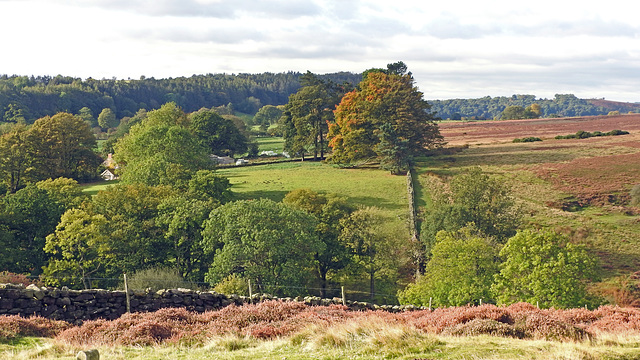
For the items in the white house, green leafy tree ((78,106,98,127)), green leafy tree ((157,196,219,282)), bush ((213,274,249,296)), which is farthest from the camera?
green leafy tree ((78,106,98,127))

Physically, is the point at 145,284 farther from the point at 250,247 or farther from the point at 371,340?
the point at 371,340

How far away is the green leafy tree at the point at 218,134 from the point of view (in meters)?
103

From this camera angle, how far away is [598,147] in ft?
279

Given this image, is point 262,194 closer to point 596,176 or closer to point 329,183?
point 329,183

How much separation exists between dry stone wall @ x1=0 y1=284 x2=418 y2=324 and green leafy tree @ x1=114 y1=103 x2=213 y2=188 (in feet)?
125

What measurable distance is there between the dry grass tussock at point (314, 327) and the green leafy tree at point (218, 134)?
85.5m

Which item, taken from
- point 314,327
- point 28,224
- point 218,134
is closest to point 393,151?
point 218,134

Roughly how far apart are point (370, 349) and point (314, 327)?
2646mm

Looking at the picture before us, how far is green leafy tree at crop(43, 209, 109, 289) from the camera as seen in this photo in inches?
1592

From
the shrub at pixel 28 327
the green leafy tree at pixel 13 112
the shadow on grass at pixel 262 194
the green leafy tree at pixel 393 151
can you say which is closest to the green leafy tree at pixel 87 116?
the green leafy tree at pixel 13 112

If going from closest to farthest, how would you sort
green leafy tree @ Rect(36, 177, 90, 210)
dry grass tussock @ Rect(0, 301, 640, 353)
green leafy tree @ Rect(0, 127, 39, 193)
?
dry grass tussock @ Rect(0, 301, 640, 353) → green leafy tree @ Rect(36, 177, 90, 210) → green leafy tree @ Rect(0, 127, 39, 193)

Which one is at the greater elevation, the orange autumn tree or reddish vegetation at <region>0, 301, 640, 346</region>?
the orange autumn tree

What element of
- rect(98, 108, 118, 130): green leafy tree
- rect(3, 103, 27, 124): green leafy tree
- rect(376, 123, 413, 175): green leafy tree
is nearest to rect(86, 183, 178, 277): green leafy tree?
rect(376, 123, 413, 175): green leafy tree

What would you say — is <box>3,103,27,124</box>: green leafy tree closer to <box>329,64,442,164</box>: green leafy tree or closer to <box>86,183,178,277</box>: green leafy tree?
<box>329,64,442,164</box>: green leafy tree
